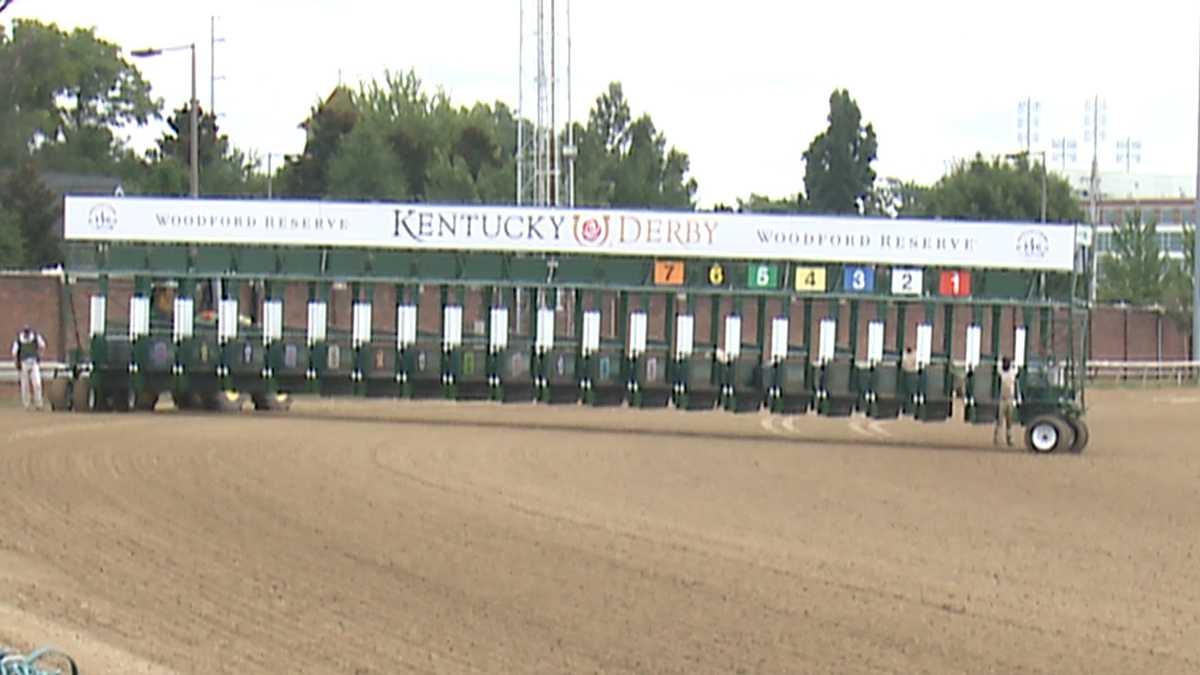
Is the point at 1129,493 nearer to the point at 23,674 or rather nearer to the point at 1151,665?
the point at 1151,665

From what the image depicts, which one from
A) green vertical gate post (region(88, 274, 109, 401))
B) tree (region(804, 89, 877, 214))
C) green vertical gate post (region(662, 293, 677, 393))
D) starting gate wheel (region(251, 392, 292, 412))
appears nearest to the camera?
green vertical gate post (region(662, 293, 677, 393))

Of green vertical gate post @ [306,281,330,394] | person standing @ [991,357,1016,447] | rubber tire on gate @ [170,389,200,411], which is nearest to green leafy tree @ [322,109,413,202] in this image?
rubber tire on gate @ [170,389,200,411]

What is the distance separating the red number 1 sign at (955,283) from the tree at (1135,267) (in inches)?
2037

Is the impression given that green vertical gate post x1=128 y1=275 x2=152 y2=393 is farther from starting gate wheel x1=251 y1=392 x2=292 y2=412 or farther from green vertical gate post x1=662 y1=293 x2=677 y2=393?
green vertical gate post x1=662 y1=293 x2=677 y2=393

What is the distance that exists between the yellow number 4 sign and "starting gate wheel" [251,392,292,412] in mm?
10692

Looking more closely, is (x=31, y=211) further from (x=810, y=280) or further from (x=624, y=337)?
(x=810, y=280)

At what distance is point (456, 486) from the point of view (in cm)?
2222

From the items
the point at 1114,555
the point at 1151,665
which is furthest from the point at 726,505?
the point at 1151,665

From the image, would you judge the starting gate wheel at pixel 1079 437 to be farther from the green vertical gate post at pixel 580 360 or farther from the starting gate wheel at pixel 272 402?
the starting gate wheel at pixel 272 402

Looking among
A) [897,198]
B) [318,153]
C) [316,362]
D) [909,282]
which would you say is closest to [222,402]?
[316,362]

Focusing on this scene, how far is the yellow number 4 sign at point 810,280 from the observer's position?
35.2 m

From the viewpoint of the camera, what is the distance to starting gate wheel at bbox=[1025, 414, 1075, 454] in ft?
106

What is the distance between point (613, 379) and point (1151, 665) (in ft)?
78.2

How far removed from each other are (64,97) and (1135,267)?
52112 millimetres
